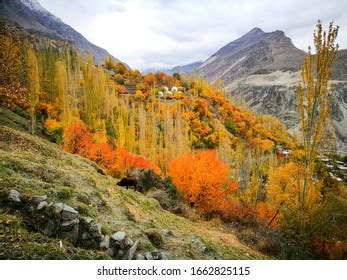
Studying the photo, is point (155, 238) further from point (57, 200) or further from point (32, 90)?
point (32, 90)

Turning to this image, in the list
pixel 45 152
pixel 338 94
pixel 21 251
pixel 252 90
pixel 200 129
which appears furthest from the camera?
pixel 252 90

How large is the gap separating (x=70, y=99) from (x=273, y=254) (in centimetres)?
4134

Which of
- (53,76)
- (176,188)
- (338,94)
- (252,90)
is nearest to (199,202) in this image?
(176,188)

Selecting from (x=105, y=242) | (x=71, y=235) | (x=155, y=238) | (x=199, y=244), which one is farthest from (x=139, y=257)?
(x=199, y=244)

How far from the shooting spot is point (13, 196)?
25.0 feet

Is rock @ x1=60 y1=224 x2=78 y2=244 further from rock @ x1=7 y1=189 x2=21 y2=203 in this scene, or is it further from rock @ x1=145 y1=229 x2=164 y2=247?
rock @ x1=145 y1=229 x2=164 y2=247

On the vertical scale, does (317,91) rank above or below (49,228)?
above

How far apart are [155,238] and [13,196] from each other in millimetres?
4583

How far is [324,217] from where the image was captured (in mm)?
13883

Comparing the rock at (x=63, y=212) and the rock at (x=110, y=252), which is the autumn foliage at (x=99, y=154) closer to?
the rock at (x=63, y=212)

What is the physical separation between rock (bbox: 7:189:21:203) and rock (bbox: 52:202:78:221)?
0.92m

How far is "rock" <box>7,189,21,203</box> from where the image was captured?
24.8ft

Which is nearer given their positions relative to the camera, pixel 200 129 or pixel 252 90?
pixel 200 129

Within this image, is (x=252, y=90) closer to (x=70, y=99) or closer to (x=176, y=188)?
(x=70, y=99)
